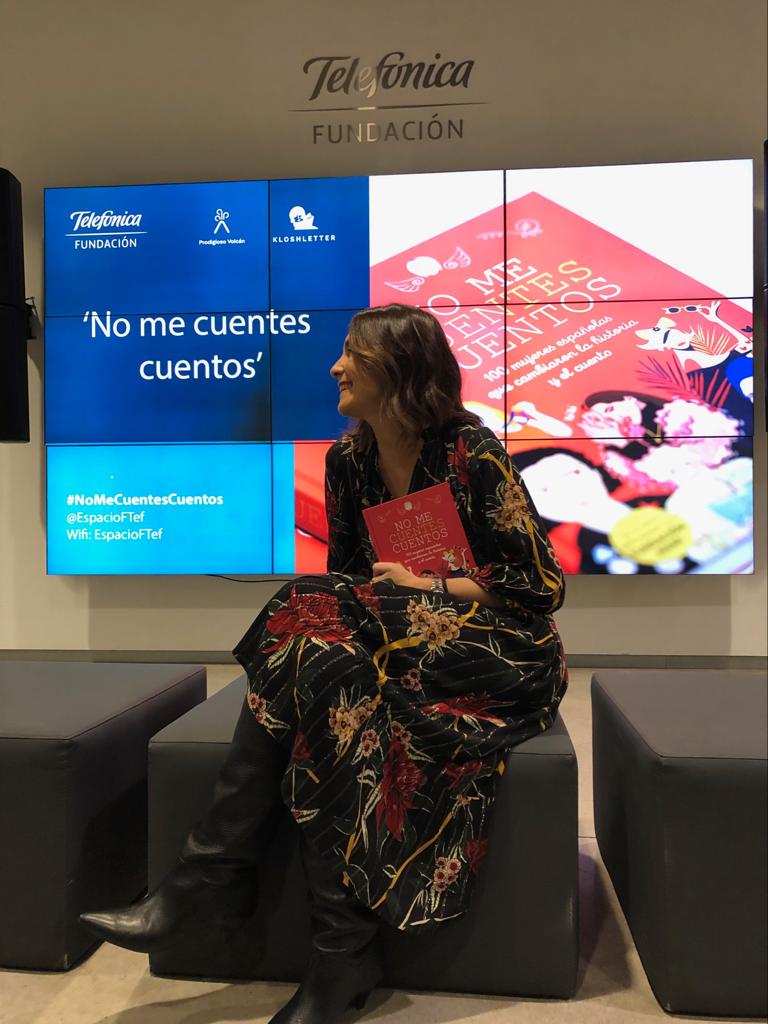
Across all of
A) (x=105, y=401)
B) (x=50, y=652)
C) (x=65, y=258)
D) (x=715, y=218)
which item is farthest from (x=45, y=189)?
Answer: (x=715, y=218)

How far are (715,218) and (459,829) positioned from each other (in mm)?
2879

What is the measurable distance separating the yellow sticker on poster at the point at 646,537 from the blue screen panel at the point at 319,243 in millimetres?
1393

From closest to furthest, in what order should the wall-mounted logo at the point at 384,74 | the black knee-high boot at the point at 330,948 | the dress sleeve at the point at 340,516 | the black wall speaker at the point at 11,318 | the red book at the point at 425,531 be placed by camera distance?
the black knee-high boot at the point at 330,948 → the red book at the point at 425,531 → the dress sleeve at the point at 340,516 → the black wall speaker at the point at 11,318 → the wall-mounted logo at the point at 384,74

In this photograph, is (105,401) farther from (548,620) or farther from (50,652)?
(548,620)

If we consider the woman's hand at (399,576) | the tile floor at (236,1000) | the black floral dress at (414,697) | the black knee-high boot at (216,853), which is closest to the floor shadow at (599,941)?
the tile floor at (236,1000)

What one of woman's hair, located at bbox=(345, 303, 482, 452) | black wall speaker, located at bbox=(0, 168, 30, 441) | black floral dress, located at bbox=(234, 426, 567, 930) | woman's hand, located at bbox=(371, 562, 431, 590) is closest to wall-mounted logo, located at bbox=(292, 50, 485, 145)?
black wall speaker, located at bbox=(0, 168, 30, 441)

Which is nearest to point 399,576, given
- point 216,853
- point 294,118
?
point 216,853

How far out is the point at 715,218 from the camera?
130 inches

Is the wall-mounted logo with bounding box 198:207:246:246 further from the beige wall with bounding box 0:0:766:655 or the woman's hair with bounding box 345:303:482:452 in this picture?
the woman's hair with bounding box 345:303:482:452

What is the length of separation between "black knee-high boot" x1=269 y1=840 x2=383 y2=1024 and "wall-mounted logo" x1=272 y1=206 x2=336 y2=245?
2.75 metres

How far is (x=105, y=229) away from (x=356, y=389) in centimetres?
255

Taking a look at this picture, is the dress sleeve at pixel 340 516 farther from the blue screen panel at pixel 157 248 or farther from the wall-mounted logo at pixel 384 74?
the wall-mounted logo at pixel 384 74

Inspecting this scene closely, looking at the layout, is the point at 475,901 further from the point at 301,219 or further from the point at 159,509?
the point at 301,219

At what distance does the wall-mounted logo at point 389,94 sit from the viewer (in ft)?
11.9
